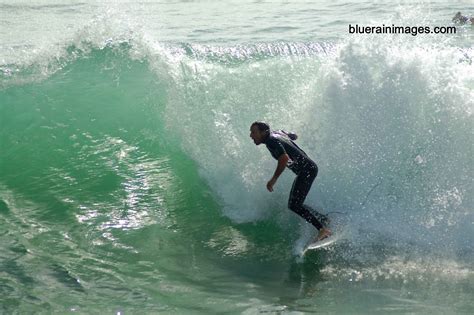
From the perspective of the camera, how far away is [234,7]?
24.4m

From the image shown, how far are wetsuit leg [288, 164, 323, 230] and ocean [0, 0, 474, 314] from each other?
406 mm

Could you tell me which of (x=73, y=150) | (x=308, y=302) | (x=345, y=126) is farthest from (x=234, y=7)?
(x=308, y=302)

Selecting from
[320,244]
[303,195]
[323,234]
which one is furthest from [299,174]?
[320,244]

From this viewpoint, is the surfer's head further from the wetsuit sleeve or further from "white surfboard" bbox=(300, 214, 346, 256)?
"white surfboard" bbox=(300, 214, 346, 256)

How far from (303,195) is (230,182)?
6.24 ft

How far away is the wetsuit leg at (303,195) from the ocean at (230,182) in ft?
1.33

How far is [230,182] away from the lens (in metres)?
9.44

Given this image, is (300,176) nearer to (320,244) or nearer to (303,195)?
(303,195)

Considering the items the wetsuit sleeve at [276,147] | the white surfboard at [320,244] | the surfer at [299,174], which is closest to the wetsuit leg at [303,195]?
the surfer at [299,174]

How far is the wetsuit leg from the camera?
7.70 m

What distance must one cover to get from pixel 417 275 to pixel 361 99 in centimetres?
Answer: 300

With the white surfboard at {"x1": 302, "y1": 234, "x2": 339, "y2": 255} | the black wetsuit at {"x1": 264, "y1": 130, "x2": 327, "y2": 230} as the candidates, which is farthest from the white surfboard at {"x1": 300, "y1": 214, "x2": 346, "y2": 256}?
the black wetsuit at {"x1": 264, "y1": 130, "x2": 327, "y2": 230}

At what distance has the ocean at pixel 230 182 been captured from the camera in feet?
22.0

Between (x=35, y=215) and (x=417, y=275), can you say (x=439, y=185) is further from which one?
(x=35, y=215)
